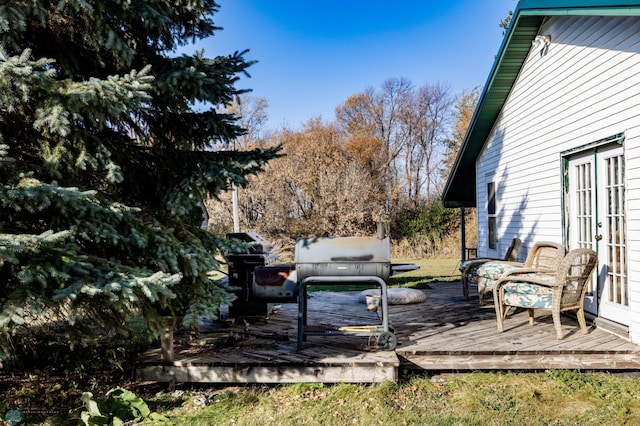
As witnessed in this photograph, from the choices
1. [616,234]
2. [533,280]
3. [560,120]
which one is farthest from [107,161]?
[560,120]

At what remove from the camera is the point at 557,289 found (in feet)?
14.1

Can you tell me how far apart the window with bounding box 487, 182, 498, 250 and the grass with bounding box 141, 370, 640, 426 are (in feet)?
15.6

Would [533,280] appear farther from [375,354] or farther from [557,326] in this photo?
[375,354]

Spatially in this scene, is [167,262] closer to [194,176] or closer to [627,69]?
[194,176]

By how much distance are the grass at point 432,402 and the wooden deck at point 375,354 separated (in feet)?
0.36

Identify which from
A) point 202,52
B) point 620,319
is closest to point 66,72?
point 202,52

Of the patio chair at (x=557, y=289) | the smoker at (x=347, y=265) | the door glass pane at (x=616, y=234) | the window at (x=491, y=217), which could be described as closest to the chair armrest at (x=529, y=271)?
the patio chair at (x=557, y=289)

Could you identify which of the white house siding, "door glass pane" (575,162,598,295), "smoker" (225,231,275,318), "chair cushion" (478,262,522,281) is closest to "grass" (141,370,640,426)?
the white house siding

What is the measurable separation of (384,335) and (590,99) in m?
3.72

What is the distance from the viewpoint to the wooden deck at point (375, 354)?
3770 mm

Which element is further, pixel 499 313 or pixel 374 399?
pixel 499 313

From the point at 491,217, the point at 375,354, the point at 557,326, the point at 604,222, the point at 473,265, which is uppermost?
the point at 491,217

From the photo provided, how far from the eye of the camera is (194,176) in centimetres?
369

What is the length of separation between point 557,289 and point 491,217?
4388mm
